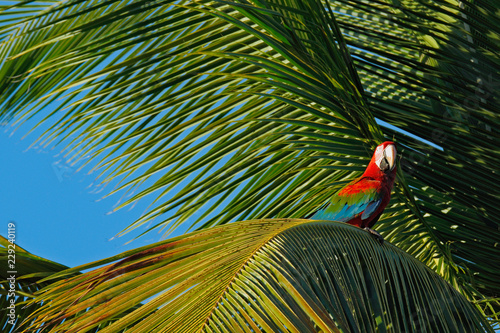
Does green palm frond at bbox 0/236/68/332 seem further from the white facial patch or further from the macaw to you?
the white facial patch

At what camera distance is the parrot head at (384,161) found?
6.58 ft

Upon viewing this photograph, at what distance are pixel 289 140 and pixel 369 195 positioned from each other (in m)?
0.43

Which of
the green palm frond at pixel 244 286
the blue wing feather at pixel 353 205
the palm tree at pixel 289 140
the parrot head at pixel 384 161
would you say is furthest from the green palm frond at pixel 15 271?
the parrot head at pixel 384 161

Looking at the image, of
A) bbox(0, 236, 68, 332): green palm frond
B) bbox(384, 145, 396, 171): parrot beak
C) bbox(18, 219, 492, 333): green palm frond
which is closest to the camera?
bbox(18, 219, 492, 333): green palm frond

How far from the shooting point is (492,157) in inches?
89.1

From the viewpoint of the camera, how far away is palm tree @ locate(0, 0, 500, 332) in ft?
3.71

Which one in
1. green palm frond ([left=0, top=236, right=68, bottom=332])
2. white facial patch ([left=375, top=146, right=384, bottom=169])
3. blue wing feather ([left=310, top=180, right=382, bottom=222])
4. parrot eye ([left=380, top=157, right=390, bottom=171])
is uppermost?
green palm frond ([left=0, top=236, right=68, bottom=332])

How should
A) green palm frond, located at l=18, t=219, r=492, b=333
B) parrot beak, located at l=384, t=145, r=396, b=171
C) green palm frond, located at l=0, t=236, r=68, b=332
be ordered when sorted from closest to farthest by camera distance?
green palm frond, located at l=18, t=219, r=492, b=333
green palm frond, located at l=0, t=236, r=68, b=332
parrot beak, located at l=384, t=145, r=396, b=171

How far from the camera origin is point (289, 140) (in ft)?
6.69

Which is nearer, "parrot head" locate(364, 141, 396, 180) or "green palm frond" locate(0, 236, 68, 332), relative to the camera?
"green palm frond" locate(0, 236, 68, 332)

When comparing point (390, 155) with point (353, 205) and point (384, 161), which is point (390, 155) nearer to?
point (384, 161)

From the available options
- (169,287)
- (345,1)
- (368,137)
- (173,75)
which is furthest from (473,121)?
(169,287)

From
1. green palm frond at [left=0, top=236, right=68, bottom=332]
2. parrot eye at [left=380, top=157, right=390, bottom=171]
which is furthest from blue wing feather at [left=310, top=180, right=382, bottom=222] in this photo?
green palm frond at [left=0, top=236, right=68, bottom=332]

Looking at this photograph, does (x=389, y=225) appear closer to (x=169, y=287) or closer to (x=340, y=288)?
(x=340, y=288)
